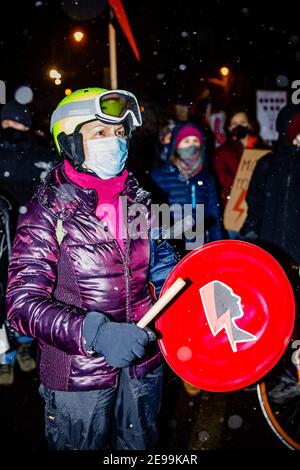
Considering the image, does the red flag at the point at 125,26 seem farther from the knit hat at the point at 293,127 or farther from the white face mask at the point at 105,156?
the white face mask at the point at 105,156

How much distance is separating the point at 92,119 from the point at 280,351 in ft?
5.20

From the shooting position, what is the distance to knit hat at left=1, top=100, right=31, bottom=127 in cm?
488

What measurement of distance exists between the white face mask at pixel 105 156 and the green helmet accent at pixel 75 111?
12cm

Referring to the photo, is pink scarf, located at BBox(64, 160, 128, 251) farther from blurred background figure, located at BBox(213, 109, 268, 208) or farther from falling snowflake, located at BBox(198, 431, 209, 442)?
blurred background figure, located at BBox(213, 109, 268, 208)

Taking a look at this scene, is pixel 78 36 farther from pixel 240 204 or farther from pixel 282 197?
pixel 282 197

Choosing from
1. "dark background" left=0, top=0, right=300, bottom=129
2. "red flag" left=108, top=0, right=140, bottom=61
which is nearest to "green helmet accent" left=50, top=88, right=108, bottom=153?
"dark background" left=0, top=0, right=300, bottom=129

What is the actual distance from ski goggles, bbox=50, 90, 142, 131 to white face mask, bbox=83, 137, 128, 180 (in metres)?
0.11

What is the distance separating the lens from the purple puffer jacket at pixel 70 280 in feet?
5.99

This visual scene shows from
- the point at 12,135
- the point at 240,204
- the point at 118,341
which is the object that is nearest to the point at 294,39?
the point at 240,204

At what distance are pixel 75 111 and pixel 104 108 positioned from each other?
15cm

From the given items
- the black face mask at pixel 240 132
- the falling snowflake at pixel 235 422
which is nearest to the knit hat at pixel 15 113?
the black face mask at pixel 240 132

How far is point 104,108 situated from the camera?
7.04ft

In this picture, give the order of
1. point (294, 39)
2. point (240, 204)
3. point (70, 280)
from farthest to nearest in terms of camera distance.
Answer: point (294, 39) → point (240, 204) → point (70, 280)
